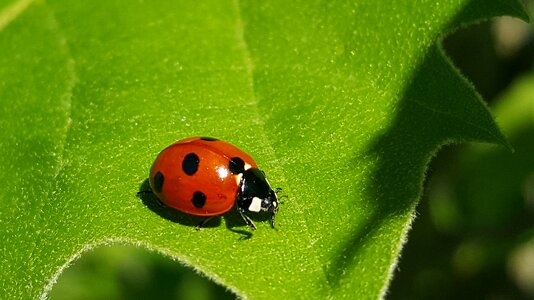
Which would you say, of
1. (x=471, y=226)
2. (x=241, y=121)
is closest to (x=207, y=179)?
(x=241, y=121)

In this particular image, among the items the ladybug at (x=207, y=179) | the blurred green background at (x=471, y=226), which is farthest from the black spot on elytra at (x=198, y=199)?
the blurred green background at (x=471, y=226)

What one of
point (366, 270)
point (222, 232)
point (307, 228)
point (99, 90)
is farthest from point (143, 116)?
point (366, 270)

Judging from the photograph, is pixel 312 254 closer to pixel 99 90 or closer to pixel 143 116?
pixel 143 116

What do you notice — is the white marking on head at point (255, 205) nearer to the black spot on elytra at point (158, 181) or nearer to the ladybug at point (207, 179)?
the ladybug at point (207, 179)

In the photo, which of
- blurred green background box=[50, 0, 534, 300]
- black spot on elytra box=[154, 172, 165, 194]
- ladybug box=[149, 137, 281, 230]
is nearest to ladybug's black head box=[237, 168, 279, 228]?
ladybug box=[149, 137, 281, 230]

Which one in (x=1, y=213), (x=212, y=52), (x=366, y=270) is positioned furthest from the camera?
(x=212, y=52)

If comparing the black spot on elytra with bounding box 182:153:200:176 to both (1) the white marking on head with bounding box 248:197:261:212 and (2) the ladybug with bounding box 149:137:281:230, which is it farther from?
(1) the white marking on head with bounding box 248:197:261:212
